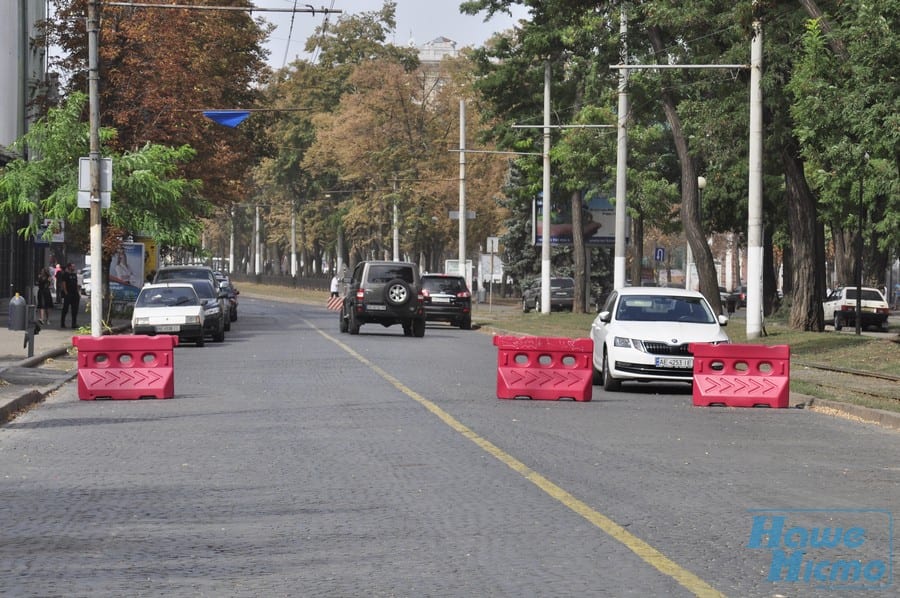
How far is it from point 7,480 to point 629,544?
5.44 metres

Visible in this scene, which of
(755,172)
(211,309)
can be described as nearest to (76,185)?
(211,309)

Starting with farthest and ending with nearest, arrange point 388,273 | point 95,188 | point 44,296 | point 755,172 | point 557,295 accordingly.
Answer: point 557,295 < point 44,296 < point 388,273 < point 755,172 < point 95,188

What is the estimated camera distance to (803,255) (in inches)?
1656

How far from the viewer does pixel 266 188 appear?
127250mm

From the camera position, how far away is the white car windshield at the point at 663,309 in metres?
24.6

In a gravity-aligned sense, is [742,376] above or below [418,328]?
above

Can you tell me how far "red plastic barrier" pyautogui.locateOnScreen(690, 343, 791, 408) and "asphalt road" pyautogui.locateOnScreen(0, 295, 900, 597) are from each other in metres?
0.52

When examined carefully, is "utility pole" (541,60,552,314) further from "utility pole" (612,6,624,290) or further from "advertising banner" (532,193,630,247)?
"utility pole" (612,6,624,290)

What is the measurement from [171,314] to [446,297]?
595 inches

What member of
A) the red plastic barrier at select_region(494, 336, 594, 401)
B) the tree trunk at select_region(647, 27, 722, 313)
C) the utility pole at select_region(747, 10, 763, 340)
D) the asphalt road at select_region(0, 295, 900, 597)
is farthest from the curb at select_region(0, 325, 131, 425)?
the tree trunk at select_region(647, 27, 722, 313)

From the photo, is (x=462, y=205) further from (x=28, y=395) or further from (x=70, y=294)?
(x=28, y=395)

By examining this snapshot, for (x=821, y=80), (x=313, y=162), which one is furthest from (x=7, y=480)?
(x=313, y=162)

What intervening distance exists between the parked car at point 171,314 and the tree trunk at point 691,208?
575 inches

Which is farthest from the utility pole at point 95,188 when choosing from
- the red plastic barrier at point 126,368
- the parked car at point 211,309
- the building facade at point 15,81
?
the building facade at point 15,81
